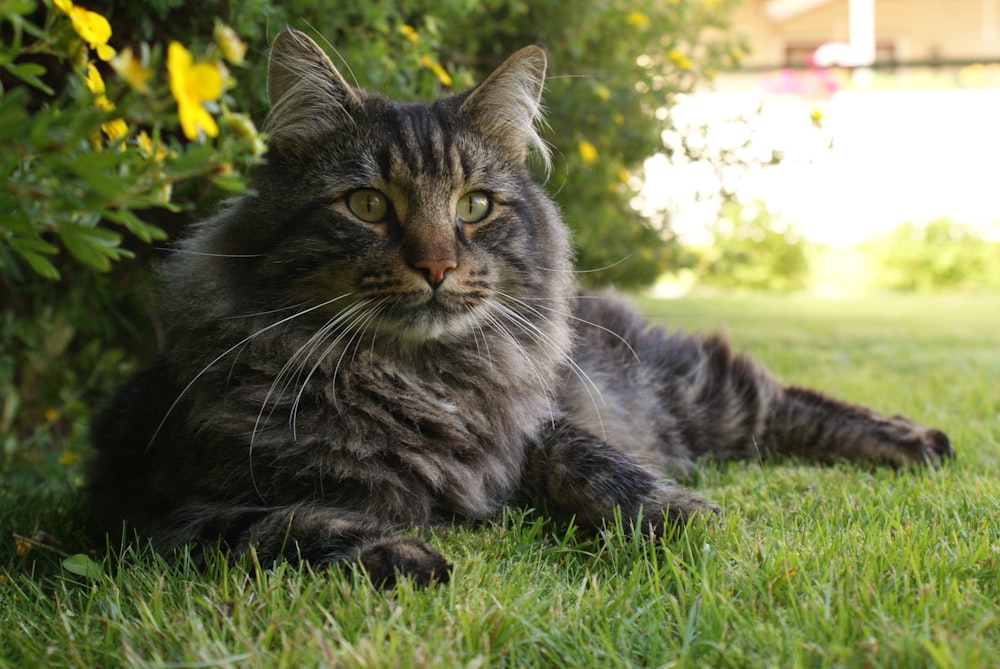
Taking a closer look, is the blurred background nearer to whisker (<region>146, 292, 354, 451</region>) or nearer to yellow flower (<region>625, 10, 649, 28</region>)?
yellow flower (<region>625, 10, 649, 28</region>)

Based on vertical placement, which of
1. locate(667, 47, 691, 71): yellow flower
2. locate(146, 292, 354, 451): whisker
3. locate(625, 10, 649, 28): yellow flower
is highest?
locate(625, 10, 649, 28): yellow flower

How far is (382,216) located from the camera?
1.84m

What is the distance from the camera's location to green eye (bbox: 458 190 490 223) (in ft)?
6.33

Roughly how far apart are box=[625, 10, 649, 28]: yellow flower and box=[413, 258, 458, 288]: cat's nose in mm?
2283

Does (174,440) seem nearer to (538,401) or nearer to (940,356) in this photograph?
(538,401)

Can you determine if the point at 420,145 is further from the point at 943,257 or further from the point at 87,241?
the point at 943,257

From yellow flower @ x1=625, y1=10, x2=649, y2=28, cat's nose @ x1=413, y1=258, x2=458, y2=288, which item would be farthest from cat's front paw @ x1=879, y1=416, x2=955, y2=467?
yellow flower @ x1=625, y1=10, x2=649, y2=28

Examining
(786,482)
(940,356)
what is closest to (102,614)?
(786,482)

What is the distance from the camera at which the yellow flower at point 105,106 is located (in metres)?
1.20

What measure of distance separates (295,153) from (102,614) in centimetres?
106

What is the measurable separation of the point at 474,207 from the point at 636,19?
2026mm

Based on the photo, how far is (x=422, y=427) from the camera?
1943mm

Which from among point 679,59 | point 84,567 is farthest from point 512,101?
point 679,59

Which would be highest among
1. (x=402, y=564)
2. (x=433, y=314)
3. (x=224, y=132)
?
(x=224, y=132)
